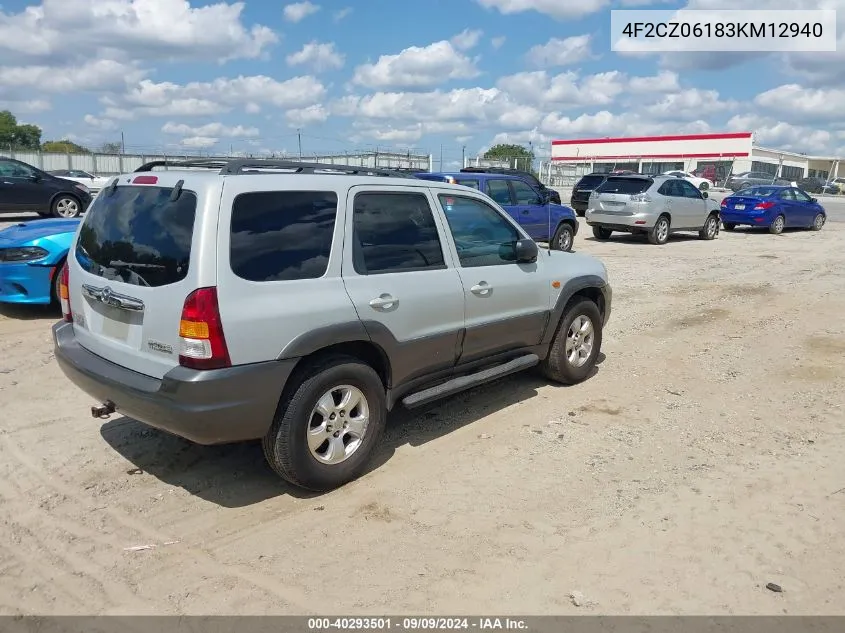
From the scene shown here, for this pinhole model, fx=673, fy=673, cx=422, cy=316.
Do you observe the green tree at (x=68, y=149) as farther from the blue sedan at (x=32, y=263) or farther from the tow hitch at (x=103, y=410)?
the tow hitch at (x=103, y=410)

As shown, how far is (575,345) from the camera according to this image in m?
6.03

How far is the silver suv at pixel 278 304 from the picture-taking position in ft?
11.3

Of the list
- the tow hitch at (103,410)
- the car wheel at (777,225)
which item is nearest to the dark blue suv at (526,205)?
the tow hitch at (103,410)

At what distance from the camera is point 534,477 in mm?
4281

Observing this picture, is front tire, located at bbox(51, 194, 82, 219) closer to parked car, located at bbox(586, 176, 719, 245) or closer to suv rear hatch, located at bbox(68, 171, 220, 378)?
parked car, located at bbox(586, 176, 719, 245)

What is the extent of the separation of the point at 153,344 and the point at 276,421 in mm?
771

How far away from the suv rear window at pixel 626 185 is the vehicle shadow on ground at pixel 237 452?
12.2m

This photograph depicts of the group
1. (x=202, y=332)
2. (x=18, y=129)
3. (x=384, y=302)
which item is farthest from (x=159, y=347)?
(x=18, y=129)

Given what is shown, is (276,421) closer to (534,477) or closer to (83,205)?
(534,477)

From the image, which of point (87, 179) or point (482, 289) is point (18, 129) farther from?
point (482, 289)

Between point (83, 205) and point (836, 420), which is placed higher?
point (83, 205)

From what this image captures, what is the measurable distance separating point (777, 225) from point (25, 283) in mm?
19773
